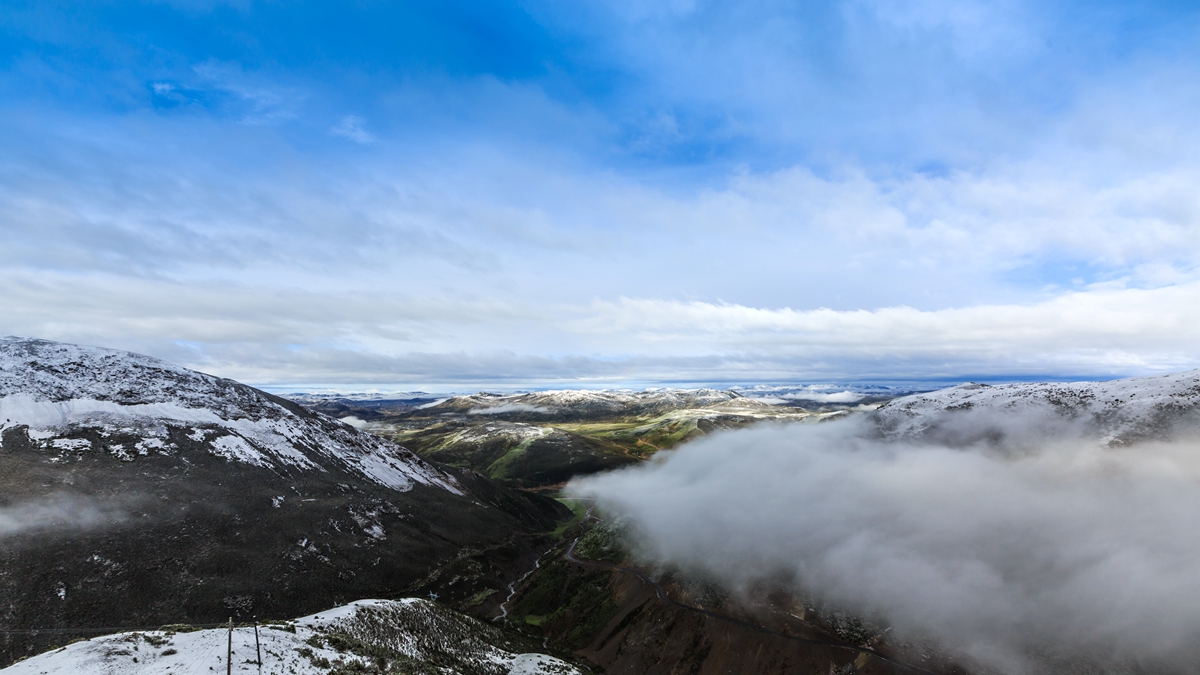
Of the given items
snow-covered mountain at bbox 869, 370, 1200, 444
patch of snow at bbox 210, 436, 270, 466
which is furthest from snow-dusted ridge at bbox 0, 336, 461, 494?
snow-covered mountain at bbox 869, 370, 1200, 444

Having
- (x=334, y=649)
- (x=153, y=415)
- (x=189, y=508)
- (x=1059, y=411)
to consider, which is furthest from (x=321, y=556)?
(x=1059, y=411)

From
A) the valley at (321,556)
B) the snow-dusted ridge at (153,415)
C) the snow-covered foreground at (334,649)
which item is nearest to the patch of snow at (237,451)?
the snow-dusted ridge at (153,415)

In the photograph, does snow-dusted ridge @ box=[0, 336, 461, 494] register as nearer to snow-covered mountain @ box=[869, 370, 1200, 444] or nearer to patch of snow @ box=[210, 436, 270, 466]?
patch of snow @ box=[210, 436, 270, 466]

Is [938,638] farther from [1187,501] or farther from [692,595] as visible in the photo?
[1187,501]

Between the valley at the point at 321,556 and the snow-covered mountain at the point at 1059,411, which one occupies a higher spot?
the snow-covered mountain at the point at 1059,411

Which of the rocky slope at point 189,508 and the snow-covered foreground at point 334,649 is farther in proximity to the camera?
the rocky slope at point 189,508

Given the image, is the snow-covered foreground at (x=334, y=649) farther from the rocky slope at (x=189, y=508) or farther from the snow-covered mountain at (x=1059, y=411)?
the snow-covered mountain at (x=1059, y=411)

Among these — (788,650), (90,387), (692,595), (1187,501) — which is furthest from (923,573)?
(90,387)
